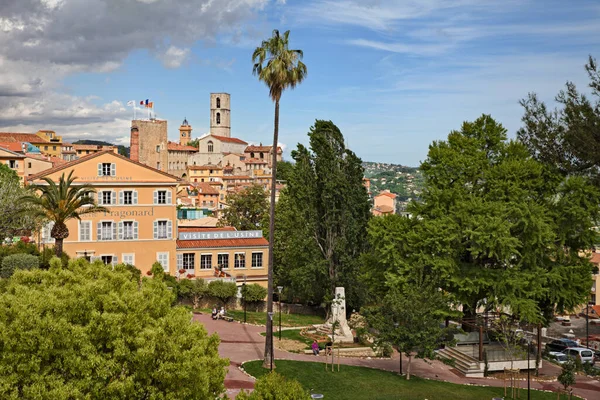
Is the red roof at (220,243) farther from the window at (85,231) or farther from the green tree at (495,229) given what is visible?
the green tree at (495,229)

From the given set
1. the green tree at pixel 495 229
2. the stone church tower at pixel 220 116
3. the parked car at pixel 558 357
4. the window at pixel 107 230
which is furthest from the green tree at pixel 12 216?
the stone church tower at pixel 220 116

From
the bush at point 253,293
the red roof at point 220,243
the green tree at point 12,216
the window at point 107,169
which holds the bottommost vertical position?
the bush at point 253,293

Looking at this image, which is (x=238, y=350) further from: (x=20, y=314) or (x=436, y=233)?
(x=20, y=314)

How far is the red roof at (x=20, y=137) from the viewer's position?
12144 centimetres

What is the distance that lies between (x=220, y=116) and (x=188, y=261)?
157756mm

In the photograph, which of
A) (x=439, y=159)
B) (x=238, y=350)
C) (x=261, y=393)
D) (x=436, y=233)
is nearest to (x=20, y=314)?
(x=261, y=393)

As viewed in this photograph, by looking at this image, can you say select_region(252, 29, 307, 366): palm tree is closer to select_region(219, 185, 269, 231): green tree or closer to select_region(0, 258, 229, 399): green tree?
select_region(0, 258, 229, 399): green tree

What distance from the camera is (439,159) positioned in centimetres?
3309

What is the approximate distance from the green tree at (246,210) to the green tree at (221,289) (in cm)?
2654

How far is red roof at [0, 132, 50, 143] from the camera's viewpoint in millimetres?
121438

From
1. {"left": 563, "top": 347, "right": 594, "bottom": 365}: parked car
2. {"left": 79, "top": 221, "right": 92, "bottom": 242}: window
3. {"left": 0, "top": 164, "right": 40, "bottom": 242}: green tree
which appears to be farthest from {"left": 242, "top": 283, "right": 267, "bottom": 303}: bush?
{"left": 563, "top": 347, "right": 594, "bottom": 365}: parked car

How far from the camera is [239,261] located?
4525 cm

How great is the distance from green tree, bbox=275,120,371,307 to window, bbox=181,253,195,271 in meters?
7.53

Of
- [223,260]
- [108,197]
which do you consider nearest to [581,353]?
[223,260]
